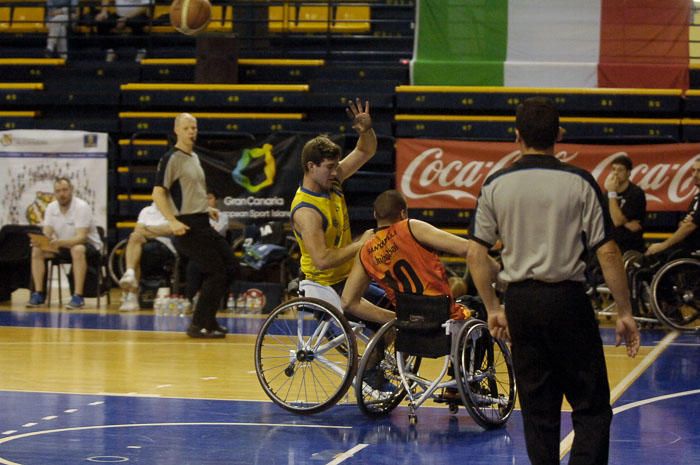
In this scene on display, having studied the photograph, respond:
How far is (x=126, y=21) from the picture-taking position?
1603 cm

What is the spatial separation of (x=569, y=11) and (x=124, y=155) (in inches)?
227

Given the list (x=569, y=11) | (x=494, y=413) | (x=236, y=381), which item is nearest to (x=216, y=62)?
(x=569, y=11)

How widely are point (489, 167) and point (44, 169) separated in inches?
203

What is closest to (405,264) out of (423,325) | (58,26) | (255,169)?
(423,325)

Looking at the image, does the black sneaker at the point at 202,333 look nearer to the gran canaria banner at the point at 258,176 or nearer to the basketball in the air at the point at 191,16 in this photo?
the gran canaria banner at the point at 258,176

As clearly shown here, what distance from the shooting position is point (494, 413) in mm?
6391

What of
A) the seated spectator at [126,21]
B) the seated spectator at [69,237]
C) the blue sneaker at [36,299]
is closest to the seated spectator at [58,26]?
the seated spectator at [126,21]

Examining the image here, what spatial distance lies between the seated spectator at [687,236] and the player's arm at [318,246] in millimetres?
4876

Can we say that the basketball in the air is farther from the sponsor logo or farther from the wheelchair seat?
the wheelchair seat

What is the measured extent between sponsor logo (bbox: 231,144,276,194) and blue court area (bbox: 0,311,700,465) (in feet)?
19.5

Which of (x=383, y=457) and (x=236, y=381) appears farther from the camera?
(x=236, y=381)

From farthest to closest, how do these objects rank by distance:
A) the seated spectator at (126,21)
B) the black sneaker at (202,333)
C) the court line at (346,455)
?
the seated spectator at (126,21) → the black sneaker at (202,333) → the court line at (346,455)

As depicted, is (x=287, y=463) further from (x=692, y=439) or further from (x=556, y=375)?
(x=692, y=439)

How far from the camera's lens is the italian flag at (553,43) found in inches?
550
